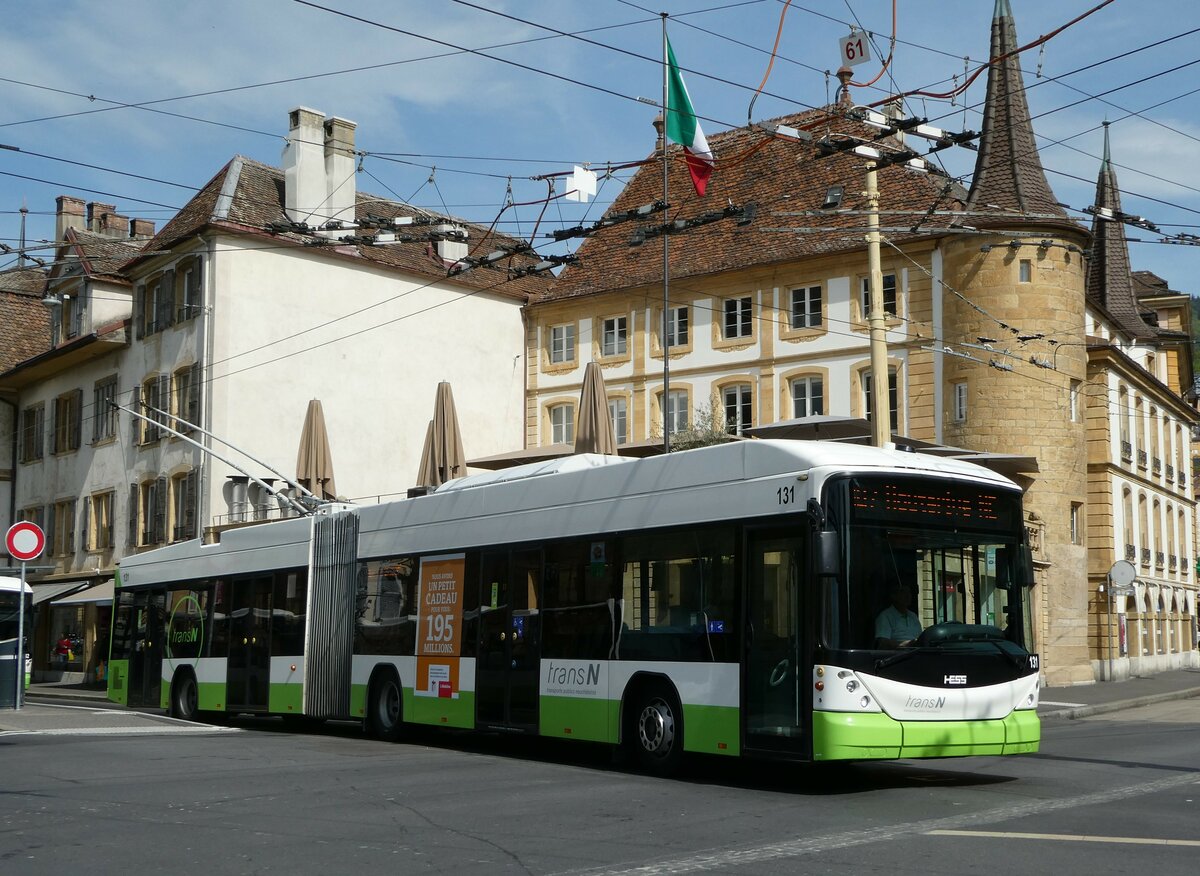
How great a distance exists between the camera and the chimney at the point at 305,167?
140 feet

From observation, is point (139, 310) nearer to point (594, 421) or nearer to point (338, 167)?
point (338, 167)

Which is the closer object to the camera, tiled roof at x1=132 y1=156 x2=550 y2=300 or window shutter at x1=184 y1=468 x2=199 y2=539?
window shutter at x1=184 y1=468 x2=199 y2=539

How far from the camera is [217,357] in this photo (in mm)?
40031

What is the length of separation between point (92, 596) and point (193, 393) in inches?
291

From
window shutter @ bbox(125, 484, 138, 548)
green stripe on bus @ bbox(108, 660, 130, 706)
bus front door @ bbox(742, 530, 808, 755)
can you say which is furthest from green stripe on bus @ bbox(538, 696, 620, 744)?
window shutter @ bbox(125, 484, 138, 548)

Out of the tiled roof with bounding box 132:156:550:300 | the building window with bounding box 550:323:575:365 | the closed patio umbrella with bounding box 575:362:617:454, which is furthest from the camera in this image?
the building window with bounding box 550:323:575:365

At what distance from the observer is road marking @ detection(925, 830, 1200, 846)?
9.02 metres

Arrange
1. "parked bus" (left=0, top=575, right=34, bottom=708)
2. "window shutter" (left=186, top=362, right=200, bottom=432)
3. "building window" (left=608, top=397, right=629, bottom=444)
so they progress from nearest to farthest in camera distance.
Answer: "parked bus" (left=0, top=575, right=34, bottom=708) < "window shutter" (left=186, top=362, right=200, bottom=432) < "building window" (left=608, top=397, right=629, bottom=444)

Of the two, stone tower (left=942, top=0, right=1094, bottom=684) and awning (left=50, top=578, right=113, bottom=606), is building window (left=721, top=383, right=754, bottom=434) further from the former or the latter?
awning (left=50, top=578, right=113, bottom=606)

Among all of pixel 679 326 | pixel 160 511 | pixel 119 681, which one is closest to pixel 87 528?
pixel 160 511

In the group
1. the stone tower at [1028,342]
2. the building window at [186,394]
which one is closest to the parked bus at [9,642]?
the building window at [186,394]

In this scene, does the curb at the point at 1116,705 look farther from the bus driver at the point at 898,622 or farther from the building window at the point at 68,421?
the building window at the point at 68,421

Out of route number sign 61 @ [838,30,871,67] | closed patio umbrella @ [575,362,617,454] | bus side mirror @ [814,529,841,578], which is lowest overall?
bus side mirror @ [814,529,841,578]

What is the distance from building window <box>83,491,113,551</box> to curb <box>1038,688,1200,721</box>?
29148 mm
